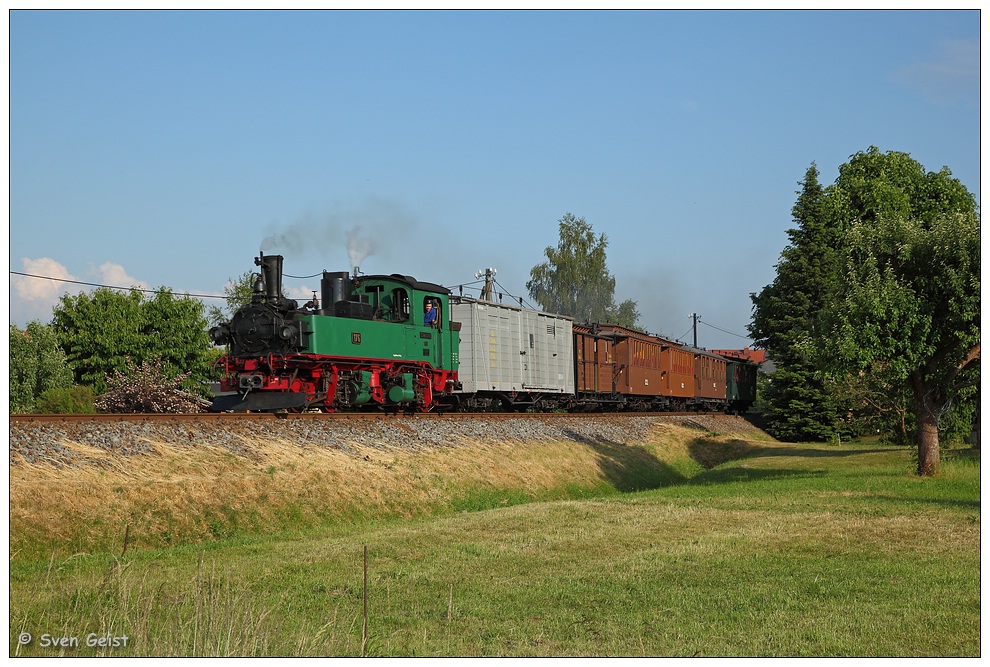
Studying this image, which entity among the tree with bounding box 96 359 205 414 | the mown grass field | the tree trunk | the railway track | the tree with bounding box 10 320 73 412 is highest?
the tree with bounding box 10 320 73 412

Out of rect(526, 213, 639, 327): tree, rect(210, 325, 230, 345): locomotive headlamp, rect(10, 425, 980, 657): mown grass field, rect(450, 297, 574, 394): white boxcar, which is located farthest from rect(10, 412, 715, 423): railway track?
rect(526, 213, 639, 327): tree

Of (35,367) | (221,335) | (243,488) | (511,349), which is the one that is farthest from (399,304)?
(35,367)

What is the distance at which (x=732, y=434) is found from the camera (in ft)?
152

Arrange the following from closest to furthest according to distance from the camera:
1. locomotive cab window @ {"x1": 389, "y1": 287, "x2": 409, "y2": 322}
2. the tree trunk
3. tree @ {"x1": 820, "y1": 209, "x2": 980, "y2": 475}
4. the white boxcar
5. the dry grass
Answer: the dry grass, tree @ {"x1": 820, "y1": 209, "x2": 980, "y2": 475}, the tree trunk, locomotive cab window @ {"x1": 389, "y1": 287, "x2": 409, "y2": 322}, the white boxcar

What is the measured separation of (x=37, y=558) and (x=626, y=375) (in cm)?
3402

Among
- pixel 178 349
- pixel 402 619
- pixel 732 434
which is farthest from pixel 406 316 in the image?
pixel 178 349

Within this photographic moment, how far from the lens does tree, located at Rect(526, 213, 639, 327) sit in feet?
258

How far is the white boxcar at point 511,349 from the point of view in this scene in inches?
1239

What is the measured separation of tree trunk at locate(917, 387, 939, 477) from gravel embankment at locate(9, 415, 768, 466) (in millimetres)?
10646

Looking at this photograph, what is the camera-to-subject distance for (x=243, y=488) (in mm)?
18062

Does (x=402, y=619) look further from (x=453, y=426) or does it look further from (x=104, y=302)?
(x=104, y=302)

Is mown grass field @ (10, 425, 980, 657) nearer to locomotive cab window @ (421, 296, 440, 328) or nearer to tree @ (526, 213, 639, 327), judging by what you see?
locomotive cab window @ (421, 296, 440, 328)

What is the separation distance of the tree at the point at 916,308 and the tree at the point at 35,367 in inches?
1377

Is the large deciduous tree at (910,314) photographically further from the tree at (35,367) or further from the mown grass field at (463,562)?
the tree at (35,367)
